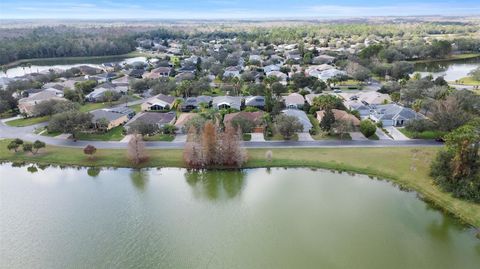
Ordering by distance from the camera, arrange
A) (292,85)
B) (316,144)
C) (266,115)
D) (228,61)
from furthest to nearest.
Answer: (228,61) → (292,85) → (266,115) → (316,144)

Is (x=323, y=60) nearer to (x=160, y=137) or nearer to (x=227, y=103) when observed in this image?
(x=227, y=103)

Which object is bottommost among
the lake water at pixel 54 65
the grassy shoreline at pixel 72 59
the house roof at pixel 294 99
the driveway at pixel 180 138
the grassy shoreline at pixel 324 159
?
the grassy shoreline at pixel 324 159

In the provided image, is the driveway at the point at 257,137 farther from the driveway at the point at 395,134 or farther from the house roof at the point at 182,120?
the driveway at the point at 395,134

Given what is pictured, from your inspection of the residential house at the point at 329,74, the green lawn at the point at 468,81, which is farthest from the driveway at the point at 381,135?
the green lawn at the point at 468,81

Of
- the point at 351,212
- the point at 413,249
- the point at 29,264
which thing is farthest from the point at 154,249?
the point at 413,249

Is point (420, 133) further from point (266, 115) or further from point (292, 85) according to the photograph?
point (292, 85)

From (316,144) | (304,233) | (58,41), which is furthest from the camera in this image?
(58,41)

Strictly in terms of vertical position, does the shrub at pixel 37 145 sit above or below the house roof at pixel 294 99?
below
